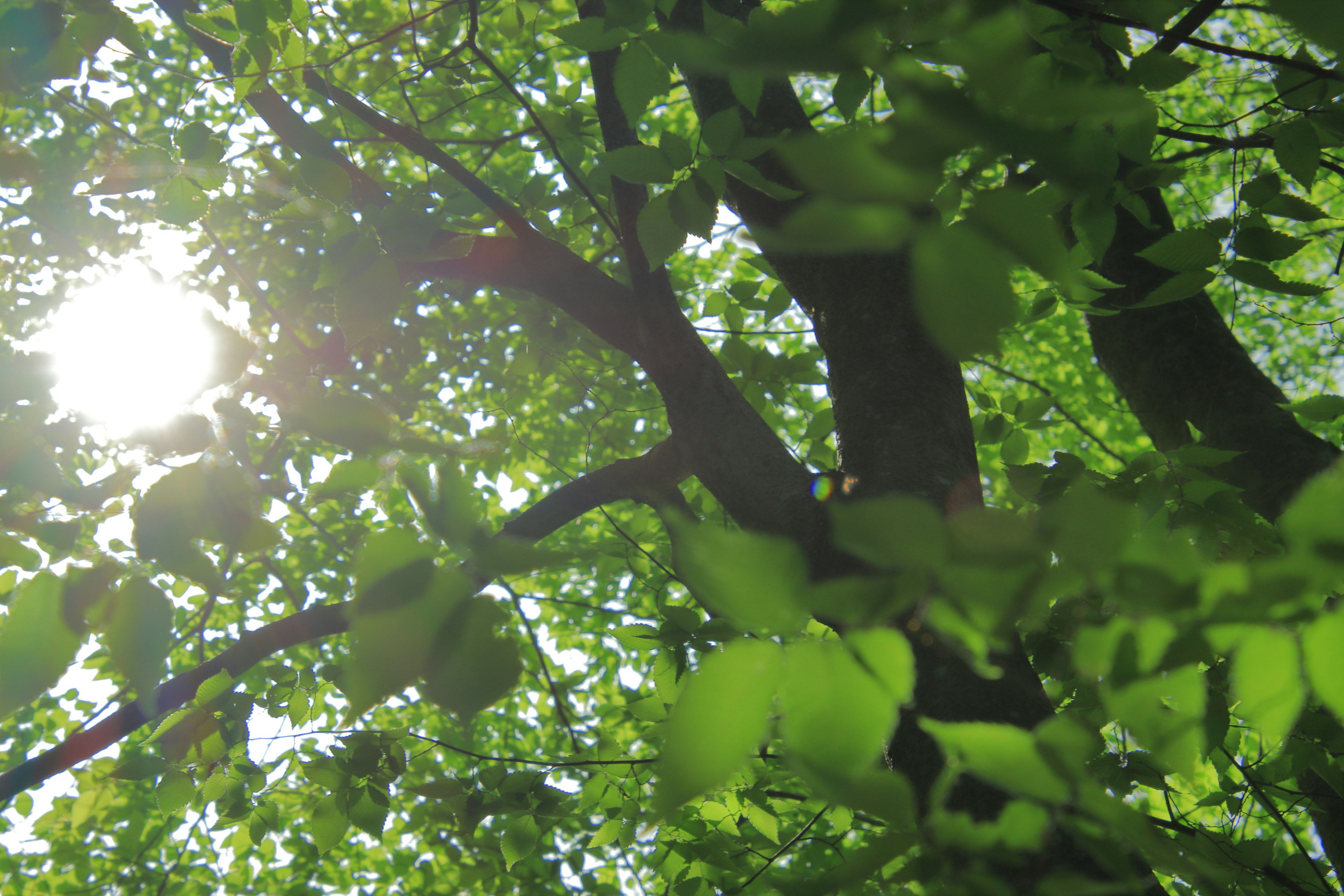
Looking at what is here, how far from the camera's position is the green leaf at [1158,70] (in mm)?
1299

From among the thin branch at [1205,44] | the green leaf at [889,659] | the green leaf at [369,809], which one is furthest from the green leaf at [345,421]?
the green leaf at [369,809]

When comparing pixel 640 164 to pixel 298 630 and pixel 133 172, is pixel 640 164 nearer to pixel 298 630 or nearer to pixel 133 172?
pixel 133 172

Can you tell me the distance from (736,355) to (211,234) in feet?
5.88

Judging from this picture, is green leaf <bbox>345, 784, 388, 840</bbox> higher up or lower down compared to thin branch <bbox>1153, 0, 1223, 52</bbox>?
lower down

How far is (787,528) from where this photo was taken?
1857 millimetres

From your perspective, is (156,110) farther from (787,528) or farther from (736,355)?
(787,528)

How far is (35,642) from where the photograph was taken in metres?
0.70

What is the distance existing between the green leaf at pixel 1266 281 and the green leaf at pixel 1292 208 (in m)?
0.12

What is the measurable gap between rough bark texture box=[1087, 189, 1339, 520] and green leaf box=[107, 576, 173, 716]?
131 inches

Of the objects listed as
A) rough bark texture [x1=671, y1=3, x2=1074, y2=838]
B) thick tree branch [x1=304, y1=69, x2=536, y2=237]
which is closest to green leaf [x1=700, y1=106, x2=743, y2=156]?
rough bark texture [x1=671, y1=3, x2=1074, y2=838]

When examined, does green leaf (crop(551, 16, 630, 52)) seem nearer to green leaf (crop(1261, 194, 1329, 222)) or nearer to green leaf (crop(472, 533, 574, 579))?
green leaf (crop(472, 533, 574, 579))

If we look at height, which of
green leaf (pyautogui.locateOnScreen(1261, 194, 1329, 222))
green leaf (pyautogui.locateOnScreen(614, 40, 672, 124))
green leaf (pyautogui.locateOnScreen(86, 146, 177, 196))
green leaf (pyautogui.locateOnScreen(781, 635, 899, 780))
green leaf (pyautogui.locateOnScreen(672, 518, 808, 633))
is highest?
green leaf (pyautogui.locateOnScreen(614, 40, 672, 124))

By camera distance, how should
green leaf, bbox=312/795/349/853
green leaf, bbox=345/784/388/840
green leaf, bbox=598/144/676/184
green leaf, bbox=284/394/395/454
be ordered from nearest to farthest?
1. green leaf, bbox=284/394/395/454
2. green leaf, bbox=598/144/676/184
3. green leaf, bbox=312/795/349/853
4. green leaf, bbox=345/784/388/840

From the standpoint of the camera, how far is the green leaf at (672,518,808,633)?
0.51 meters
